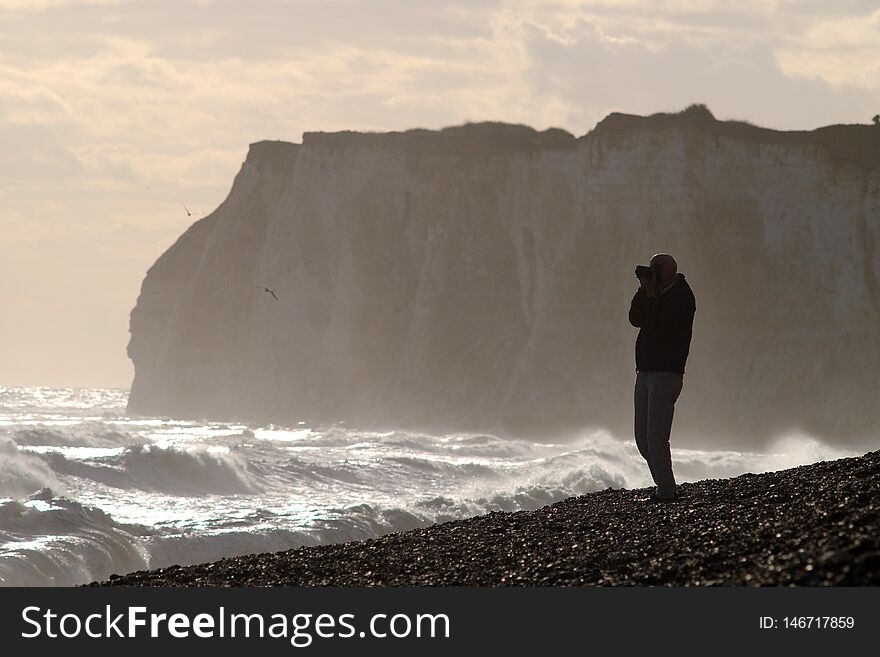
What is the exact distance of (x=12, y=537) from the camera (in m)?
16.3

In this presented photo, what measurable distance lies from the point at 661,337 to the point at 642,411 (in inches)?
30.0

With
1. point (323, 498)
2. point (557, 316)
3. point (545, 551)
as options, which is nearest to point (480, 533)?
point (545, 551)

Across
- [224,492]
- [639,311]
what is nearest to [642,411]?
[639,311]

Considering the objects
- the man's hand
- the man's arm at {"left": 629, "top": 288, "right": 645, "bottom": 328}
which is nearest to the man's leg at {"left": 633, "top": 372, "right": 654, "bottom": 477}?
the man's arm at {"left": 629, "top": 288, "right": 645, "bottom": 328}

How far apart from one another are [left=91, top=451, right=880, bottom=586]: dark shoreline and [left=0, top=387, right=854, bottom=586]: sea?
5.68 meters

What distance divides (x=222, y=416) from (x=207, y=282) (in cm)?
811

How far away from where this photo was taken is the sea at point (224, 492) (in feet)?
54.4

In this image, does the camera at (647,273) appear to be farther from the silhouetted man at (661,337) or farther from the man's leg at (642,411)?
the man's leg at (642,411)

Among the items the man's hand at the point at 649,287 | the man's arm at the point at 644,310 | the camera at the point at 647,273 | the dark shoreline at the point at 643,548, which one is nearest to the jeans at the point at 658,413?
the dark shoreline at the point at 643,548

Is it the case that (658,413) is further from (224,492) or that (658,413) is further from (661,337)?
(224,492)

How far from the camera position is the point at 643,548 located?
8.38 m

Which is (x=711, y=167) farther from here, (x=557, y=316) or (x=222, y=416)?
(x=222, y=416)

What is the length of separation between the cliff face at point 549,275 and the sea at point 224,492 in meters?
18.6

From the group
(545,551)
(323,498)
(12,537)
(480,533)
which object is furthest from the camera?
(323,498)
